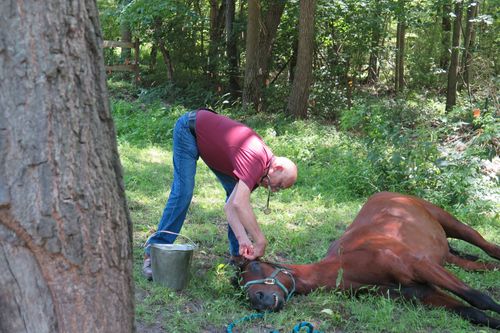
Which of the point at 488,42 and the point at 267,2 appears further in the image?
the point at 488,42

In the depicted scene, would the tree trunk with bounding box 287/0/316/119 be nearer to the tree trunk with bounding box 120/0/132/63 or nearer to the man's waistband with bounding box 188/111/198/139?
the tree trunk with bounding box 120/0/132/63

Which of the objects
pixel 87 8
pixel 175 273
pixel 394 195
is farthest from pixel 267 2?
pixel 87 8

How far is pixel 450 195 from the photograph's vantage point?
24.0 ft

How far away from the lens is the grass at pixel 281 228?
13.8ft

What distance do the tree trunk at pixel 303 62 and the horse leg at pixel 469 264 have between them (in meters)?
7.76

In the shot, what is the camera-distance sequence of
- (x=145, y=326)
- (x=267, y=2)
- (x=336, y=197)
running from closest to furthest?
(x=145, y=326) → (x=336, y=197) → (x=267, y=2)

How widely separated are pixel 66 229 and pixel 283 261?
11.9 feet

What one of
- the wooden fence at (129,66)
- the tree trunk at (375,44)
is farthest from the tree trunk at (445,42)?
the wooden fence at (129,66)

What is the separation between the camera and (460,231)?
5645mm

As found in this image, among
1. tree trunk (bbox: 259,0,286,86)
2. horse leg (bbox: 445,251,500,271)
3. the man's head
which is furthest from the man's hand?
tree trunk (bbox: 259,0,286,86)

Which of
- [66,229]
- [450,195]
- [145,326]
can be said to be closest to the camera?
[66,229]

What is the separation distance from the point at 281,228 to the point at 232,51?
10839mm

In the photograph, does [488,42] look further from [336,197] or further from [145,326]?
[145,326]

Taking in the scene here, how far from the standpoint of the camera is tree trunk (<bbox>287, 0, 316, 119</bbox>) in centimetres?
1269
